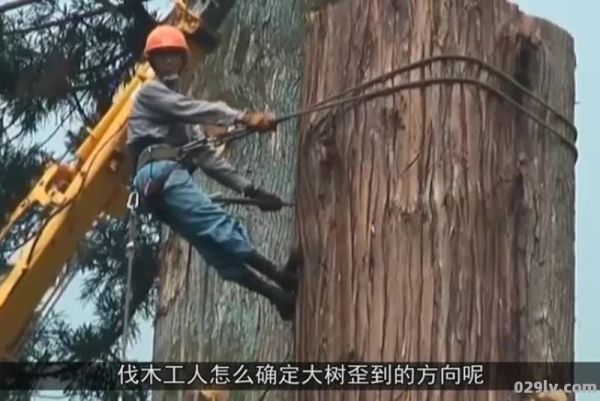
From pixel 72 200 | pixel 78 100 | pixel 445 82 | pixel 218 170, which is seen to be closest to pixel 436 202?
pixel 445 82

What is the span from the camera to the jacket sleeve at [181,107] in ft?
13.4

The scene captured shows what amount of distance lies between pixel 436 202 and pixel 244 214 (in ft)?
9.15

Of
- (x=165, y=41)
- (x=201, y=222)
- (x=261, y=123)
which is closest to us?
(x=261, y=123)

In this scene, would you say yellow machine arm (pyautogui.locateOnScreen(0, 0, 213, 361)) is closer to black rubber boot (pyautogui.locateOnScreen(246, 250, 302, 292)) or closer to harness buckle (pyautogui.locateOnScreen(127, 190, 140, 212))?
harness buckle (pyautogui.locateOnScreen(127, 190, 140, 212))

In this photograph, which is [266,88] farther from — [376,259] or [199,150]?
[376,259]

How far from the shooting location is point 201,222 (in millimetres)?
3994

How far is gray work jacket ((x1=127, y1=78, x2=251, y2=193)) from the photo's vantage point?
426cm

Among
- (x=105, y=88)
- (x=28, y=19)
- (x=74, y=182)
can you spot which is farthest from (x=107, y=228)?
(x=74, y=182)

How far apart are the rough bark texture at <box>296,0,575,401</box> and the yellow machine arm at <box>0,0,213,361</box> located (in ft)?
9.00

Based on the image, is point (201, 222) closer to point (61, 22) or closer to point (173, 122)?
point (173, 122)

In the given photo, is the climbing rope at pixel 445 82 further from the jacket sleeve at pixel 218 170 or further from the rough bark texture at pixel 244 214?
the rough bark texture at pixel 244 214

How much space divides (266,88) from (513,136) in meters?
2.94

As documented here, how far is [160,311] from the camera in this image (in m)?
5.71

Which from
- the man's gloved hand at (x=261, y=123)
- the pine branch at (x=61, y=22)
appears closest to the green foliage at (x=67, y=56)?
the pine branch at (x=61, y=22)
